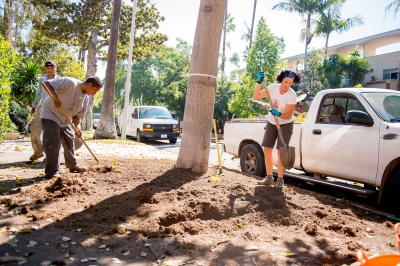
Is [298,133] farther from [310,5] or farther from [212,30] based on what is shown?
[310,5]

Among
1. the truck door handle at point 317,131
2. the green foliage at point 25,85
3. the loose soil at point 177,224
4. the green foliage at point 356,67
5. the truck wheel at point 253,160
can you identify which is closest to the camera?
the loose soil at point 177,224

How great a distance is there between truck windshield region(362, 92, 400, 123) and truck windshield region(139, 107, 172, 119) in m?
13.1

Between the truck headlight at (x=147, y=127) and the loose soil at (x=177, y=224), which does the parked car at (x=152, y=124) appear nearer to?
the truck headlight at (x=147, y=127)

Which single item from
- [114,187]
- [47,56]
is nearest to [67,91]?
[114,187]

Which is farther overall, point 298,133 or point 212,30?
point 298,133

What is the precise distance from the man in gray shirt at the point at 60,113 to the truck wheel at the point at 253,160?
10.9 feet

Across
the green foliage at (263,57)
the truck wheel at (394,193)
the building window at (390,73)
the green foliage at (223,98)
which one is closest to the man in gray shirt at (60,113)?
the truck wheel at (394,193)

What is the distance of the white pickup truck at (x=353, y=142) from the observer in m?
4.65

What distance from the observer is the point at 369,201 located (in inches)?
219

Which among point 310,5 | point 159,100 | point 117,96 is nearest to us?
point 310,5

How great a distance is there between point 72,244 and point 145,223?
0.76 metres

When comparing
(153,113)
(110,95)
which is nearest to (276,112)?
(110,95)

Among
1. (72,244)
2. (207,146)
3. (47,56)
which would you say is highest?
(47,56)

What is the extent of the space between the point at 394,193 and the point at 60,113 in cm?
518
